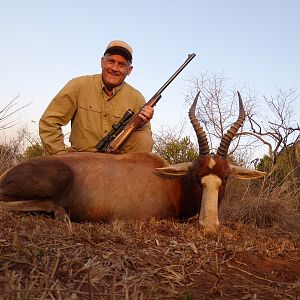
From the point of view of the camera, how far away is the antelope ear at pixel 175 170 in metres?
5.28

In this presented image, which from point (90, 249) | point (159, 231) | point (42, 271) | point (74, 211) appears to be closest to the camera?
point (42, 271)

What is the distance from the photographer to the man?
6.30 metres

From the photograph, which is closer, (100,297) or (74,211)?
(100,297)

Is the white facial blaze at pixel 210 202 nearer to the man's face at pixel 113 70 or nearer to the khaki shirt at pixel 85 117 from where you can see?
the khaki shirt at pixel 85 117

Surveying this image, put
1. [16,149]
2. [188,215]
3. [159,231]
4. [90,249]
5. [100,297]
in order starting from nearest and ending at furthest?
[100,297] → [90,249] → [159,231] → [188,215] → [16,149]

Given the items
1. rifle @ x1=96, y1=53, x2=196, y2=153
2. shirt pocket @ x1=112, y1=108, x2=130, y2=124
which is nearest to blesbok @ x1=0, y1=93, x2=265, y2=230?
rifle @ x1=96, y1=53, x2=196, y2=153

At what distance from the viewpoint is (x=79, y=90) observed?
21.0 feet

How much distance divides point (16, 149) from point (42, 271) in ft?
29.5

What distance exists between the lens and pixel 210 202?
4844 millimetres

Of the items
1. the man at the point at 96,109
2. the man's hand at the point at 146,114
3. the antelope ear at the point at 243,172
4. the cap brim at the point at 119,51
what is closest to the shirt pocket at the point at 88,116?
the man at the point at 96,109

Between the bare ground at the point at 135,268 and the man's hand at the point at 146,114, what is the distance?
254 centimetres

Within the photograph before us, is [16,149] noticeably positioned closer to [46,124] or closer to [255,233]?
[46,124]

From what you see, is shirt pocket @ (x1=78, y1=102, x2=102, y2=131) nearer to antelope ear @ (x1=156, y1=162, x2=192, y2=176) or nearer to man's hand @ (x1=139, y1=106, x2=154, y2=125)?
man's hand @ (x1=139, y1=106, x2=154, y2=125)

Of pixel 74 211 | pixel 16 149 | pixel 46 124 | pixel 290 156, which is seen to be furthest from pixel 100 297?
pixel 290 156
